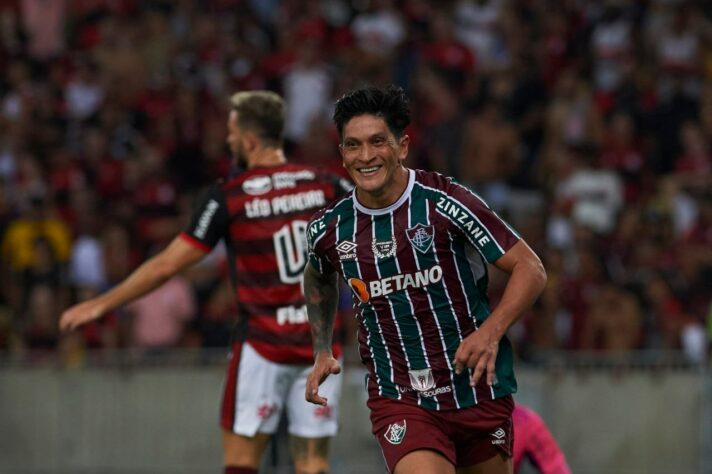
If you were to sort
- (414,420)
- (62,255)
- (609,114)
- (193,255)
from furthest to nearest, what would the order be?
(609,114) → (62,255) → (193,255) → (414,420)

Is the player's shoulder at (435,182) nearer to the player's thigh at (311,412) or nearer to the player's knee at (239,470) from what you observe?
the player's thigh at (311,412)

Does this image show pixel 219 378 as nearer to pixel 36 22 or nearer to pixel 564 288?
pixel 564 288

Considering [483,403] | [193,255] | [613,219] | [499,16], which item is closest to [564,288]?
[613,219]

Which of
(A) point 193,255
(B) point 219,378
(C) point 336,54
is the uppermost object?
(C) point 336,54

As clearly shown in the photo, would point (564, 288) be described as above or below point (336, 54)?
below

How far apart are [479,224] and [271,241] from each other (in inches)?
90.7

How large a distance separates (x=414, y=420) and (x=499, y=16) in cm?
1158

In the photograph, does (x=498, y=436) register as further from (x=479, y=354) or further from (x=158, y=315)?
(x=158, y=315)

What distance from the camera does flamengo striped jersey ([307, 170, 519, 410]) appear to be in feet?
20.5

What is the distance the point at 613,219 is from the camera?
1491 cm

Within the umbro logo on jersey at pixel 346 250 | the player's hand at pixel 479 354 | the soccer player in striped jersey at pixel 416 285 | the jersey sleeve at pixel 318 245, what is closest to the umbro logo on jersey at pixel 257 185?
the jersey sleeve at pixel 318 245

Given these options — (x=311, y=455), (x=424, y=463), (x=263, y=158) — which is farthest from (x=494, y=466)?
(x=263, y=158)

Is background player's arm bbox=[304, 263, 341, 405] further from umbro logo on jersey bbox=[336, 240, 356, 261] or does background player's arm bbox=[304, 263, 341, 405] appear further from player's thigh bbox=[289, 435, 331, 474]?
player's thigh bbox=[289, 435, 331, 474]

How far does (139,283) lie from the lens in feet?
26.4
